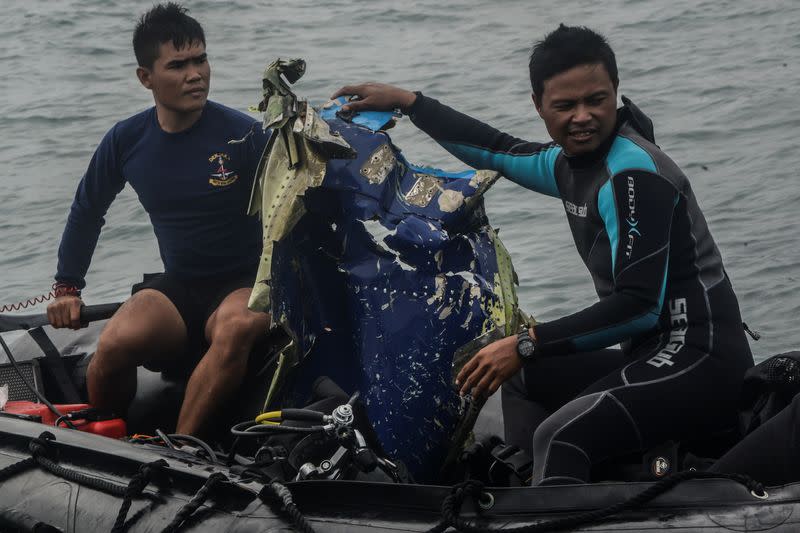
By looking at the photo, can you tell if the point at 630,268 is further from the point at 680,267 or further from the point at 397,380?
the point at 397,380

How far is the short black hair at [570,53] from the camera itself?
2.73m

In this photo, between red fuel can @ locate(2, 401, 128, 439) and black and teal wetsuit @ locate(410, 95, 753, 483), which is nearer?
black and teal wetsuit @ locate(410, 95, 753, 483)

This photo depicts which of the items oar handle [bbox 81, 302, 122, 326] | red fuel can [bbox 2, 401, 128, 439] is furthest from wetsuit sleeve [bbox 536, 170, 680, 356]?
oar handle [bbox 81, 302, 122, 326]

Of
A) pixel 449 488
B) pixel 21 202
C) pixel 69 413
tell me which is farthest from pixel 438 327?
pixel 21 202

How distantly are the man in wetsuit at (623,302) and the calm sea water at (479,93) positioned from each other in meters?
3.09

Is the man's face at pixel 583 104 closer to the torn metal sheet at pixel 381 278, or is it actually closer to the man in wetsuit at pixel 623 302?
the man in wetsuit at pixel 623 302

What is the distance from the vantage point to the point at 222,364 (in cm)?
353

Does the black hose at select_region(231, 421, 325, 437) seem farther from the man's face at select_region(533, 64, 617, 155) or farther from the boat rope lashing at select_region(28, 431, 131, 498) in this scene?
the man's face at select_region(533, 64, 617, 155)

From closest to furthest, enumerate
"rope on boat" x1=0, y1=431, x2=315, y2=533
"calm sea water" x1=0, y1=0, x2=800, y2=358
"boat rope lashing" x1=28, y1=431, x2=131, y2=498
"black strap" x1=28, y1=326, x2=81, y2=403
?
"rope on boat" x1=0, y1=431, x2=315, y2=533
"boat rope lashing" x1=28, y1=431, x2=131, y2=498
"black strap" x1=28, y1=326, x2=81, y2=403
"calm sea water" x1=0, y1=0, x2=800, y2=358

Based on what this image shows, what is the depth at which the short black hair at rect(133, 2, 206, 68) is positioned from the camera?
3887 millimetres

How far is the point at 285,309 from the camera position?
3234mm

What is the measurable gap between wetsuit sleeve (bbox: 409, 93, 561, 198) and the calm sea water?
2.83 meters

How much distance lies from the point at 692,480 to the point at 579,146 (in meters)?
0.84

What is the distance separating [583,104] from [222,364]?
4.53ft
